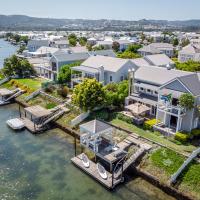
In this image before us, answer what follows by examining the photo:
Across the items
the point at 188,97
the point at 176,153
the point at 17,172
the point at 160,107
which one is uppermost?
the point at 188,97

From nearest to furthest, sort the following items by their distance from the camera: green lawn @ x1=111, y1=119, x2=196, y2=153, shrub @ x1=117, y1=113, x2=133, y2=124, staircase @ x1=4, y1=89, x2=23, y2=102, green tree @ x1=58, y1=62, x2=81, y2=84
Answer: green lawn @ x1=111, y1=119, x2=196, y2=153
shrub @ x1=117, y1=113, x2=133, y2=124
green tree @ x1=58, y1=62, x2=81, y2=84
staircase @ x1=4, y1=89, x2=23, y2=102

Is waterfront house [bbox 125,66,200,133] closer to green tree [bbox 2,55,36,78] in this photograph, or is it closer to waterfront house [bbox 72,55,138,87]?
waterfront house [bbox 72,55,138,87]

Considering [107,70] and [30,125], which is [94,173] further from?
A: [107,70]

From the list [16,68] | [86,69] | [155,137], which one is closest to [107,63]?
[86,69]

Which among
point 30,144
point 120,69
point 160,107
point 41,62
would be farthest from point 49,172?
point 41,62

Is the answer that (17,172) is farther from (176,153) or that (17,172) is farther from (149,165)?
(176,153)

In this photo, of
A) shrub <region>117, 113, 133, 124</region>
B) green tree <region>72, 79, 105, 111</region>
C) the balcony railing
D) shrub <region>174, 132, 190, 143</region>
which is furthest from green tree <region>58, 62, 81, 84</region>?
shrub <region>174, 132, 190, 143</region>
